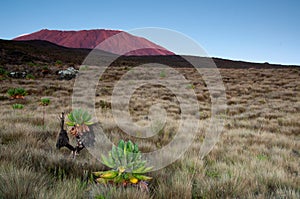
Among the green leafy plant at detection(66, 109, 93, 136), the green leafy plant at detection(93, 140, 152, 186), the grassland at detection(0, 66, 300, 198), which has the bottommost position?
the grassland at detection(0, 66, 300, 198)

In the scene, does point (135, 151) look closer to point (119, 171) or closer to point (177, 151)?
point (119, 171)

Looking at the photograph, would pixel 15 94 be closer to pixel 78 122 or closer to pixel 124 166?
pixel 78 122

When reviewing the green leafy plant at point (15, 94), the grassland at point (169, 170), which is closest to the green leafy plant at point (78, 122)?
the grassland at point (169, 170)

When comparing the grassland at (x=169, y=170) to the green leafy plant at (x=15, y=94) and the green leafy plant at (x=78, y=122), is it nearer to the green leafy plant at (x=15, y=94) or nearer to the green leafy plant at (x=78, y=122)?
the green leafy plant at (x=78, y=122)

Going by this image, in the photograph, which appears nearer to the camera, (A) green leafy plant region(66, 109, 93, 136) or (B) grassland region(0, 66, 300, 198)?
(B) grassland region(0, 66, 300, 198)

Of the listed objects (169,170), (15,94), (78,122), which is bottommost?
(169,170)


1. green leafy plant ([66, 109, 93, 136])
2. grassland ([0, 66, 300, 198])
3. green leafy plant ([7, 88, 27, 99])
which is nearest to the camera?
grassland ([0, 66, 300, 198])

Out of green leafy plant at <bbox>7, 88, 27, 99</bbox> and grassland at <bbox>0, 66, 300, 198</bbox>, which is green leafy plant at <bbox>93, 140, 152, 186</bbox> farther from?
green leafy plant at <bbox>7, 88, 27, 99</bbox>

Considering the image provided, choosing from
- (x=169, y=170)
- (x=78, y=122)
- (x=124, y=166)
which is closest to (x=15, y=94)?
(x=78, y=122)

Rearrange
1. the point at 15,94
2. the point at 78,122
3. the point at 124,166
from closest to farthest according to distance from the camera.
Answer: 1. the point at 124,166
2. the point at 78,122
3. the point at 15,94

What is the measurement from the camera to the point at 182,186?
212 centimetres

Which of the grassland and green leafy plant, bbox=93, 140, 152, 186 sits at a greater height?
green leafy plant, bbox=93, 140, 152, 186

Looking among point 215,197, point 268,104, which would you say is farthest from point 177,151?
point 268,104

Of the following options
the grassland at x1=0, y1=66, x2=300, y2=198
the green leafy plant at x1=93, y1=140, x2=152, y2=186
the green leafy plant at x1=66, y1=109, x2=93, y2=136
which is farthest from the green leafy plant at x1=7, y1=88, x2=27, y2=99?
the green leafy plant at x1=93, y1=140, x2=152, y2=186
